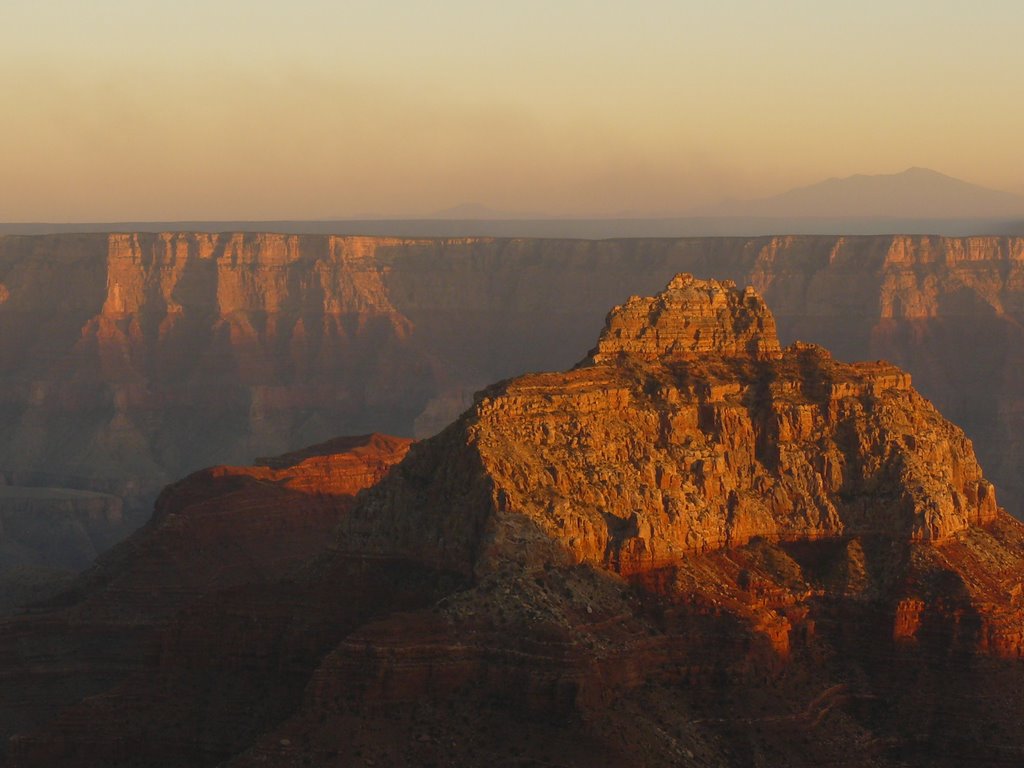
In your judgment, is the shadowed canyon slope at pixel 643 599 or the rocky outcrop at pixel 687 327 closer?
the shadowed canyon slope at pixel 643 599

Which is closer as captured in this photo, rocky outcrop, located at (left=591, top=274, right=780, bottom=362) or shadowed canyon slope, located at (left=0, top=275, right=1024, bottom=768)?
shadowed canyon slope, located at (left=0, top=275, right=1024, bottom=768)

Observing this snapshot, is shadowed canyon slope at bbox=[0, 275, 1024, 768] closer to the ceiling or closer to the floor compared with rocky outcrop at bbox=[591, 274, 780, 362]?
closer to the floor

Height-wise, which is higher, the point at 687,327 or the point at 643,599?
the point at 687,327

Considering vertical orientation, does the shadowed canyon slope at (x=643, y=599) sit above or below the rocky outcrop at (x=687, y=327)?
below

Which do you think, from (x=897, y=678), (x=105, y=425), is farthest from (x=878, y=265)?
(x=897, y=678)

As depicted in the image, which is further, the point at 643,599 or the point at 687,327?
the point at 687,327

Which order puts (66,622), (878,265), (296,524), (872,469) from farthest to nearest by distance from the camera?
1. (878,265)
2. (296,524)
3. (66,622)
4. (872,469)

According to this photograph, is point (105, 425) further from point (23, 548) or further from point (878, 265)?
point (878, 265)

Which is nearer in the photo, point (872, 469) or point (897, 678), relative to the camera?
point (897, 678)
